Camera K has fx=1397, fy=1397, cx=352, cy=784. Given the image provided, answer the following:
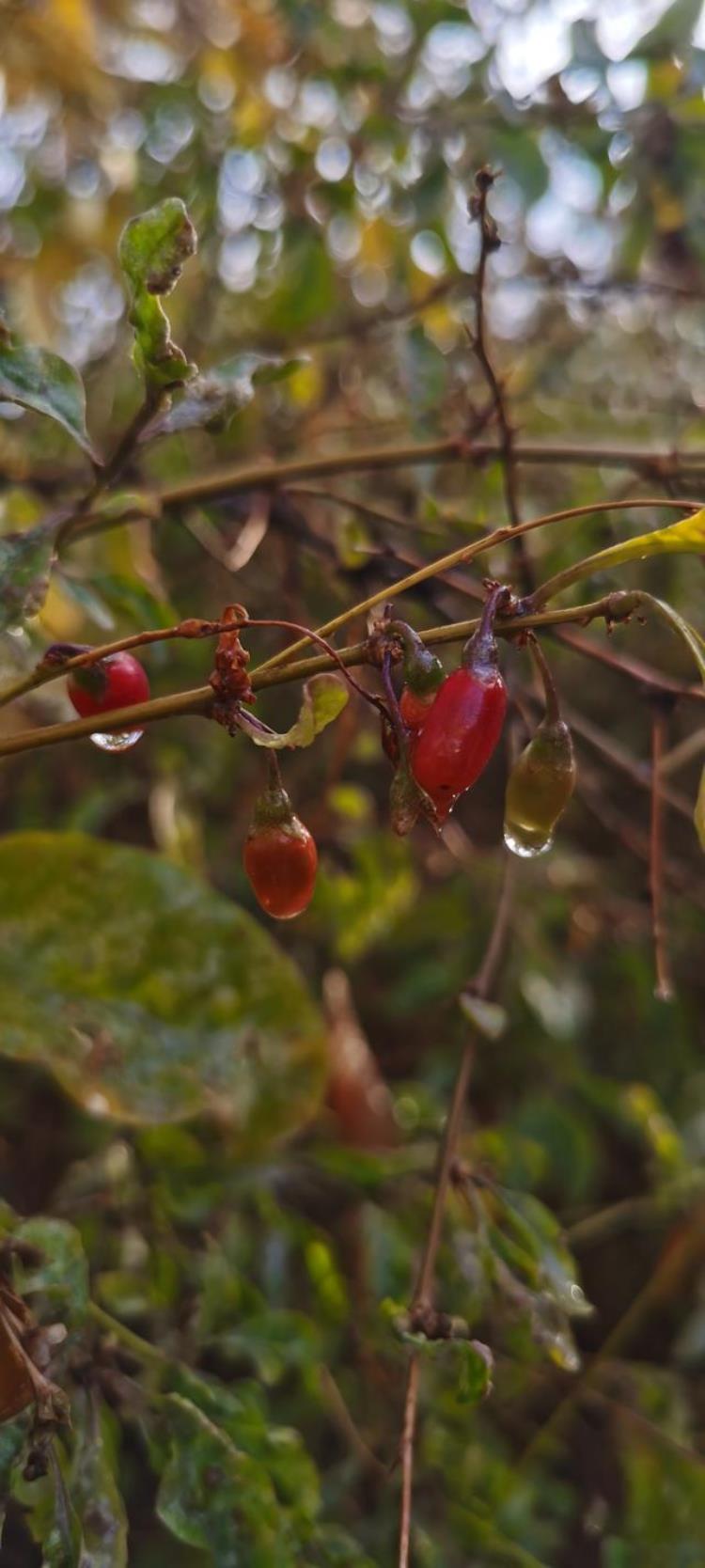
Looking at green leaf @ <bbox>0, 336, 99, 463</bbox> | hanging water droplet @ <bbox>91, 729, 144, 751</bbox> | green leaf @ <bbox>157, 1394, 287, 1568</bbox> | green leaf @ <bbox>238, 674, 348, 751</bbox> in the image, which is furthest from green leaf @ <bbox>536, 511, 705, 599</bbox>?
green leaf @ <bbox>157, 1394, 287, 1568</bbox>

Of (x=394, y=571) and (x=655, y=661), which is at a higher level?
(x=394, y=571)

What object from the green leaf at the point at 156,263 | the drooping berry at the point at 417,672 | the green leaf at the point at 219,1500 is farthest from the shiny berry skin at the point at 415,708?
the green leaf at the point at 219,1500

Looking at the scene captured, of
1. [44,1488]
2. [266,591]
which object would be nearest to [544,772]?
[44,1488]

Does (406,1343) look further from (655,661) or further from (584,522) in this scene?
(655,661)

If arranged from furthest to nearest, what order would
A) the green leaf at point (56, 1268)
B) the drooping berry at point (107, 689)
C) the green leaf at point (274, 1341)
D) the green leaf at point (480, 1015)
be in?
the green leaf at point (274, 1341) < the green leaf at point (480, 1015) < the green leaf at point (56, 1268) < the drooping berry at point (107, 689)

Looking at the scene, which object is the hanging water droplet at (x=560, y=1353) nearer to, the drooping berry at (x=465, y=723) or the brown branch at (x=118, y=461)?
the drooping berry at (x=465, y=723)

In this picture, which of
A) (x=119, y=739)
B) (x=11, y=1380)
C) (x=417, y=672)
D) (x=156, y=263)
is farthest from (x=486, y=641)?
(x=11, y=1380)

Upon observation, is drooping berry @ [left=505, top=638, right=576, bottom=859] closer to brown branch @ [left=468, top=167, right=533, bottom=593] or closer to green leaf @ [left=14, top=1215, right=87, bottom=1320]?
brown branch @ [left=468, top=167, right=533, bottom=593]
